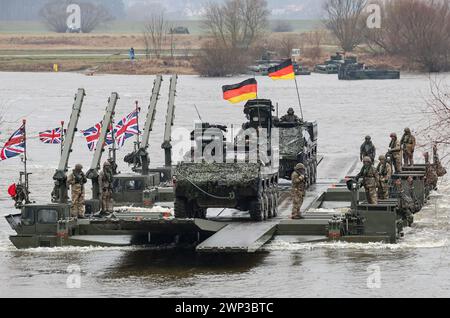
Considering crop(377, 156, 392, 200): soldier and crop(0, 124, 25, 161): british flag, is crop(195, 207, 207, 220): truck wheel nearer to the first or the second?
crop(377, 156, 392, 200): soldier

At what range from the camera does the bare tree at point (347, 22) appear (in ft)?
487

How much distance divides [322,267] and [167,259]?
11.8ft

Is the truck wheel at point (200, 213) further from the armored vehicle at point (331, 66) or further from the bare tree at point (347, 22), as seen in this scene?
the bare tree at point (347, 22)

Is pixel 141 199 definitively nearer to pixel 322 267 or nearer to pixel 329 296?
pixel 322 267

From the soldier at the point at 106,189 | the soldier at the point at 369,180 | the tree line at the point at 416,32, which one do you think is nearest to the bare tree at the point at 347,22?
the tree line at the point at 416,32

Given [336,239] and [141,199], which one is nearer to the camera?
[336,239]

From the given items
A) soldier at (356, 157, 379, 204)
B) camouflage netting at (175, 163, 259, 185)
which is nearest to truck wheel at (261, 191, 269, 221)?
camouflage netting at (175, 163, 259, 185)

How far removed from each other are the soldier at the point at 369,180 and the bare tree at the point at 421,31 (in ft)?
299

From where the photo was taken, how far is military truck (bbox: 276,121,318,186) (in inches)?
1558

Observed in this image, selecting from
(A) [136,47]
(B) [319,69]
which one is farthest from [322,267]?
(A) [136,47]

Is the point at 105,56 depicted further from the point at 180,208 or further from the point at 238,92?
the point at 180,208

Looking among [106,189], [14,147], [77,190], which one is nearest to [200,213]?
[106,189]

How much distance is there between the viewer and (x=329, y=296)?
27266 millimetres
